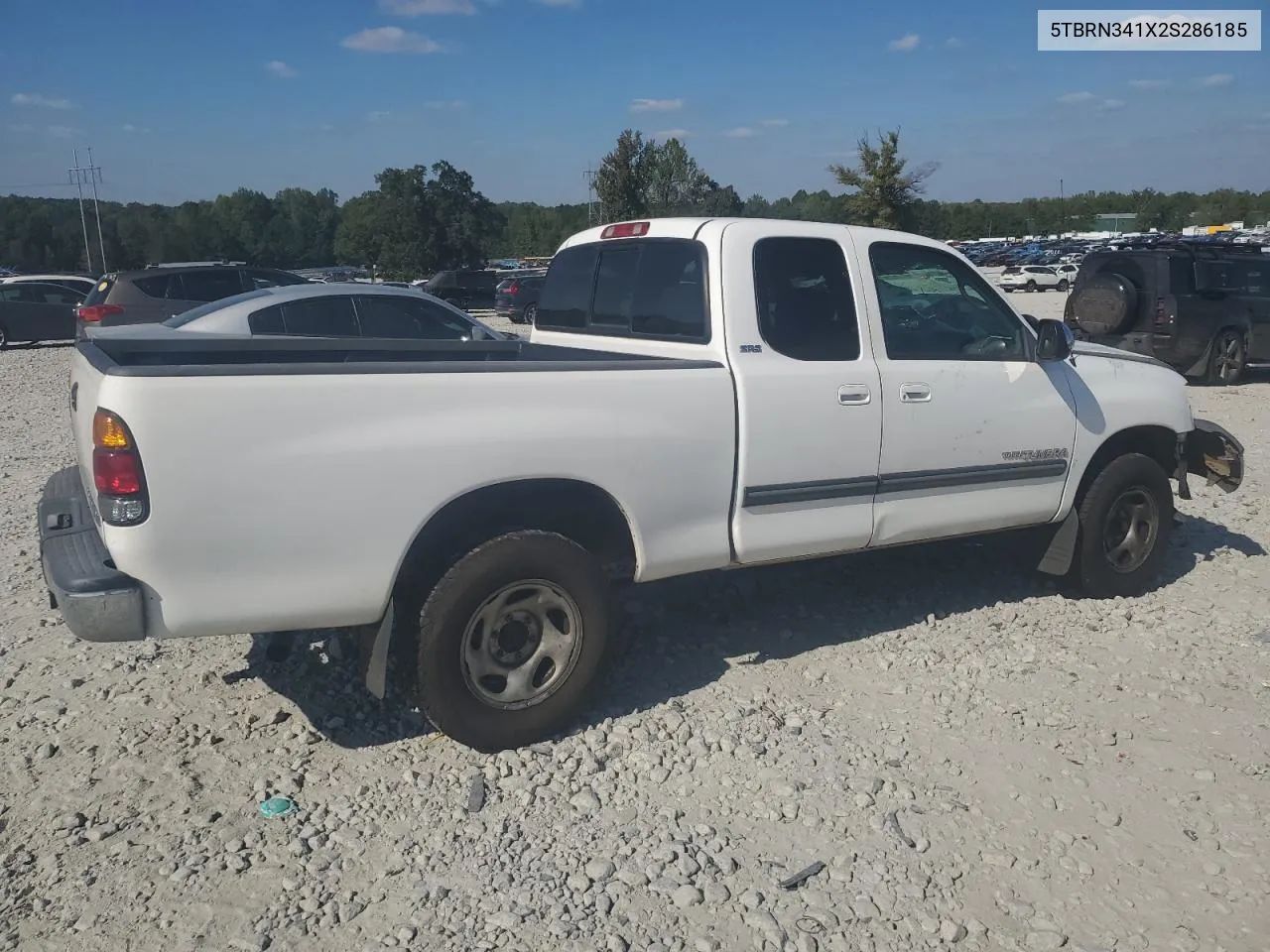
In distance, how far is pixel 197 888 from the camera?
10.5 feet

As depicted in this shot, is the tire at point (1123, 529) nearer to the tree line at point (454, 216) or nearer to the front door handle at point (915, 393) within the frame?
the front door handle at point (915, 393)

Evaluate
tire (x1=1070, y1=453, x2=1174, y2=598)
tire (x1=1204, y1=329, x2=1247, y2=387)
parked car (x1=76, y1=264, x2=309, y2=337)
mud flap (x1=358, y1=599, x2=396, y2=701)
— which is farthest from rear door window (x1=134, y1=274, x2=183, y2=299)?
tire (x1=1204, y1=329, x2=1247, y2=387)

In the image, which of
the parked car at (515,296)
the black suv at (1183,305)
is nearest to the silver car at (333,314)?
the black suv at (1183,305)

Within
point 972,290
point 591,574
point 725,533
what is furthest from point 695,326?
point 972,290

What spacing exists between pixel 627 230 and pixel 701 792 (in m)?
2.74

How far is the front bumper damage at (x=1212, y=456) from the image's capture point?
19.9 ft

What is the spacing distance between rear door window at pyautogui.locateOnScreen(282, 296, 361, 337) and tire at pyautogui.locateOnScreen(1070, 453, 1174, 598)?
746 cm

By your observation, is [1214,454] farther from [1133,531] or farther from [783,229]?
[783,229]

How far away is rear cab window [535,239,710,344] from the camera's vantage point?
4629 millimetres

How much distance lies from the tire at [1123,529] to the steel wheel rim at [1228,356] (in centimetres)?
988

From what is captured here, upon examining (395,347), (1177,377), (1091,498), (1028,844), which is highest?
(395,347)

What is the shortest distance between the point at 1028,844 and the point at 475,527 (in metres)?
2.22

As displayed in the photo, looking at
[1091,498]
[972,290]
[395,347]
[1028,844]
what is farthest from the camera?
[1091,498]

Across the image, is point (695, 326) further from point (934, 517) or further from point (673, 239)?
point (934, 517)
